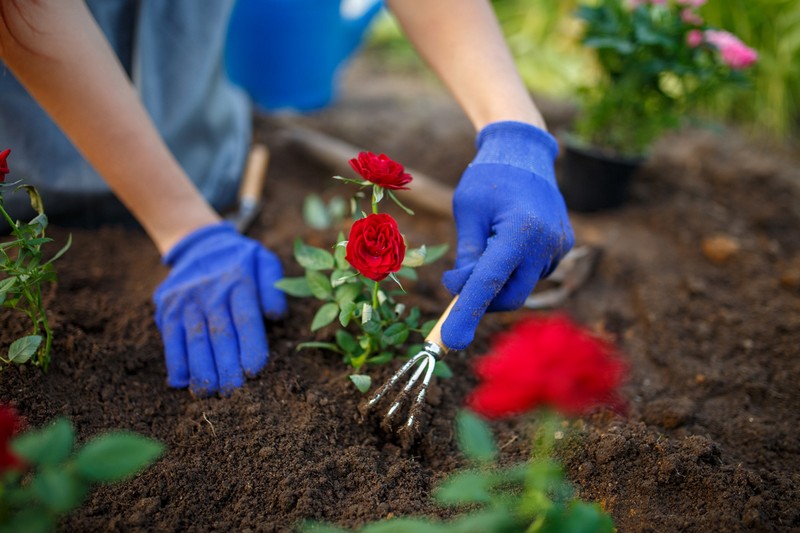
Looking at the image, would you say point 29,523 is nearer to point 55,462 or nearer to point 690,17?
point 55,462

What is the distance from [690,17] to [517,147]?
1240 millimetres

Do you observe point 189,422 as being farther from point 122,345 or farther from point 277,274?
point 277,274

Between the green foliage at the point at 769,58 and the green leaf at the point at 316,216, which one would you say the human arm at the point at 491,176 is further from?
the green foliage at the point at 769,58

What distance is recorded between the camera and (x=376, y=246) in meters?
1.08

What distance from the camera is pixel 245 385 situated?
1376mm

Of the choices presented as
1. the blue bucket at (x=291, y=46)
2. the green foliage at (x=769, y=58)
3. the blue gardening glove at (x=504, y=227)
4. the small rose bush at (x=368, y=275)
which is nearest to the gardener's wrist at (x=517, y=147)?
the blue gardening glove at (x=504, y=227)

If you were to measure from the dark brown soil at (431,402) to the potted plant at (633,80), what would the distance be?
0.22 metres

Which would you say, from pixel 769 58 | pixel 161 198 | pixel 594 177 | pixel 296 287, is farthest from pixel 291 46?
pixel 769 58

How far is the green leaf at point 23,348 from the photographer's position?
1206 millimetres

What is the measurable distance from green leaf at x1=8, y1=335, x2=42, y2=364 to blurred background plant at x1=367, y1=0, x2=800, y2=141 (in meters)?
2.12

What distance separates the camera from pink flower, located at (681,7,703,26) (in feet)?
7.09

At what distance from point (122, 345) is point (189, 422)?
32cm

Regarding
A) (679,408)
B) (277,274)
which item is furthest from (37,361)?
(679,408)

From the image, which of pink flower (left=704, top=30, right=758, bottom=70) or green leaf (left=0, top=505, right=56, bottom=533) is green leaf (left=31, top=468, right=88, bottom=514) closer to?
green leaf (left=0, top=505, right=56, bottom=533)
